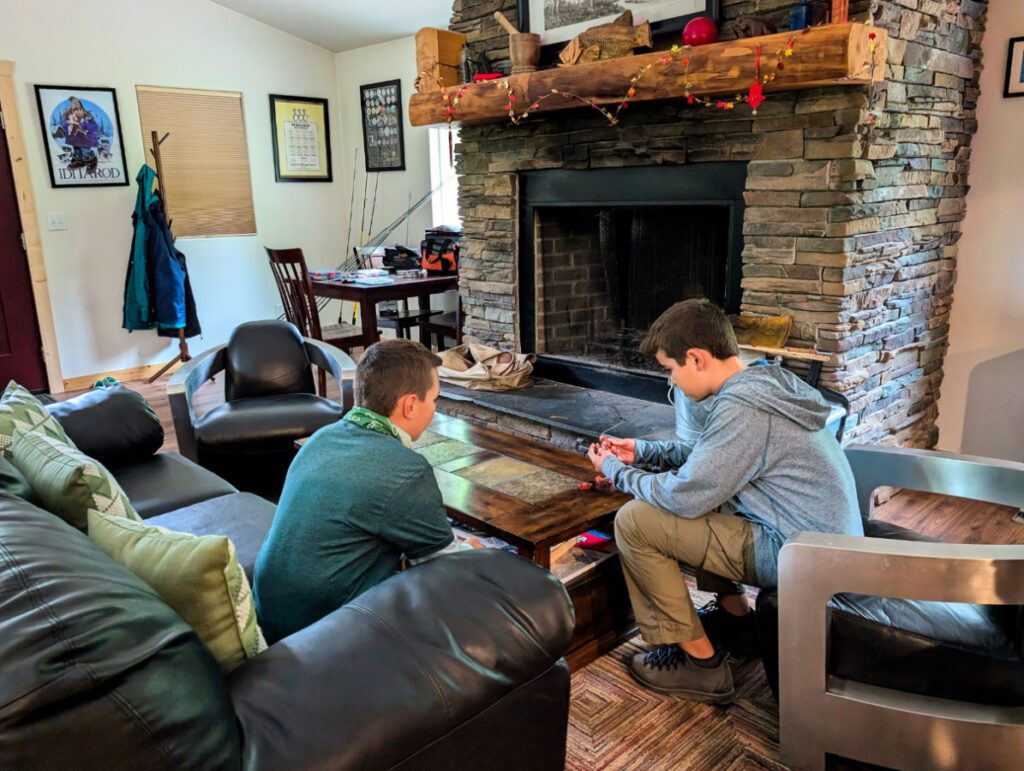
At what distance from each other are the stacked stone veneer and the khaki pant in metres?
1.23

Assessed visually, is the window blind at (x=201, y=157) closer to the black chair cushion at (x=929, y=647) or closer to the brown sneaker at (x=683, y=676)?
the brown sneaker at (x=683, y=676)

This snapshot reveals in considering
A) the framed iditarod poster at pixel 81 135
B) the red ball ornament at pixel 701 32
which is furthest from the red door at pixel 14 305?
the red ball ornament at pixel 701 32

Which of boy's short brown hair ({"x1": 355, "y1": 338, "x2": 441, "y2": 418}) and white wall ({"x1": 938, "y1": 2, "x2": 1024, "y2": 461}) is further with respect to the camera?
white wall ({"x1": 938, "y1": 2, "x2": 1024, "y2": 461})

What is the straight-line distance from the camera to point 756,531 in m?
1.82

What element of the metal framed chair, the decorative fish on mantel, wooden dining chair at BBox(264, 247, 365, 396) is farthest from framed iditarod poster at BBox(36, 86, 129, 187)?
the metal framed chair

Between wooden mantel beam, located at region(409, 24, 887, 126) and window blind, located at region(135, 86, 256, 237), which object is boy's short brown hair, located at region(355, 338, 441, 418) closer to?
wooden mantel beam, located at region(409, 24, 887, 126)

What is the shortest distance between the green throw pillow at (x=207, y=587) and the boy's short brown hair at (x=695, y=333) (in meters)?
1.10

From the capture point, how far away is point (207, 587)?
110 centimetres

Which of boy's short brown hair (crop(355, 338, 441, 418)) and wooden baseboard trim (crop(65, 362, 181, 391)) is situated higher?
boy's short brown hair (crop(355, 338, 441, 418))

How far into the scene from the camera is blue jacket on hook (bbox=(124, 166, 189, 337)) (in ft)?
16.9

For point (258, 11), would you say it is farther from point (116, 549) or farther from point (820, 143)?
point (116, 549)

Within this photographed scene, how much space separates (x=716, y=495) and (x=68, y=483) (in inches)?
52.5

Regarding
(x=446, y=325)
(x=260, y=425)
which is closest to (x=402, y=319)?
(x=446, y=325)

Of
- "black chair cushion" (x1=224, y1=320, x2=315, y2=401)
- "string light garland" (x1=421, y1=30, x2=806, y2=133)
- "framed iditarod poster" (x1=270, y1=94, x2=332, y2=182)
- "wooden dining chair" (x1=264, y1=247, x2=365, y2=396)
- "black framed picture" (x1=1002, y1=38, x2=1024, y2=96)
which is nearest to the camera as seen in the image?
"string light garland" (x1=421, y1=30, x2=806, y2=133)
